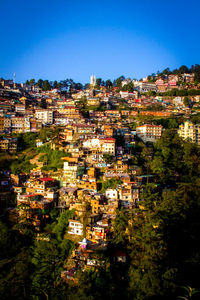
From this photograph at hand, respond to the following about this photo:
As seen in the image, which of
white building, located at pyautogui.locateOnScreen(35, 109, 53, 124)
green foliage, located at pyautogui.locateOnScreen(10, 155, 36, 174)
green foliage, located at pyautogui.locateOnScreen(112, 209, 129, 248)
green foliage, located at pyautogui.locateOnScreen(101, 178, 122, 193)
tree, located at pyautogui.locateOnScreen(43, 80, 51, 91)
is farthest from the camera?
tree, located at pyautogui.locateOnScreen(43, 80, 51, 91)

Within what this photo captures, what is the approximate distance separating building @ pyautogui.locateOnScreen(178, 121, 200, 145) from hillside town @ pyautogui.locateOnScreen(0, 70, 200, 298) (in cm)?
14

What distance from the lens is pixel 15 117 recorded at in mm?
41031

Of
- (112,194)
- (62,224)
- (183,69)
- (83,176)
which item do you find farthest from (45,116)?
(183,69)

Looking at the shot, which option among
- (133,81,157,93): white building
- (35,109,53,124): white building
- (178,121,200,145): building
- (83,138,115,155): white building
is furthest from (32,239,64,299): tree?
(133,81,157,93): white building

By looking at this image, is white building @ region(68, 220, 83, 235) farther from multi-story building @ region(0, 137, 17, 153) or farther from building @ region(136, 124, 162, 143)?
building @ region(136, 124, 162, 143)

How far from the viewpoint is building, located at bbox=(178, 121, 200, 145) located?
124 feet

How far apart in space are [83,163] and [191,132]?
1767cm

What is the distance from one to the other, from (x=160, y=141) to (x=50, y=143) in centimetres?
1388

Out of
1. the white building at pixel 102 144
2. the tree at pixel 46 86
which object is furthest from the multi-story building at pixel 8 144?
the tree at pixel 46 86

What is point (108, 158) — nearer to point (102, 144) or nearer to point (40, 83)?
point (102, 144)

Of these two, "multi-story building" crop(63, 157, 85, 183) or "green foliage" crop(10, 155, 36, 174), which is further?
"green foliage" crop(10, 155, 36, 174)

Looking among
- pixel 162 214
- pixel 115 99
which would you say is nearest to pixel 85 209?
pixel 162 214

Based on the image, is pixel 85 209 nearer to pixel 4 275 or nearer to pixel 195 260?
pixel 4 275

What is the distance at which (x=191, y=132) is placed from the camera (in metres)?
37.8
